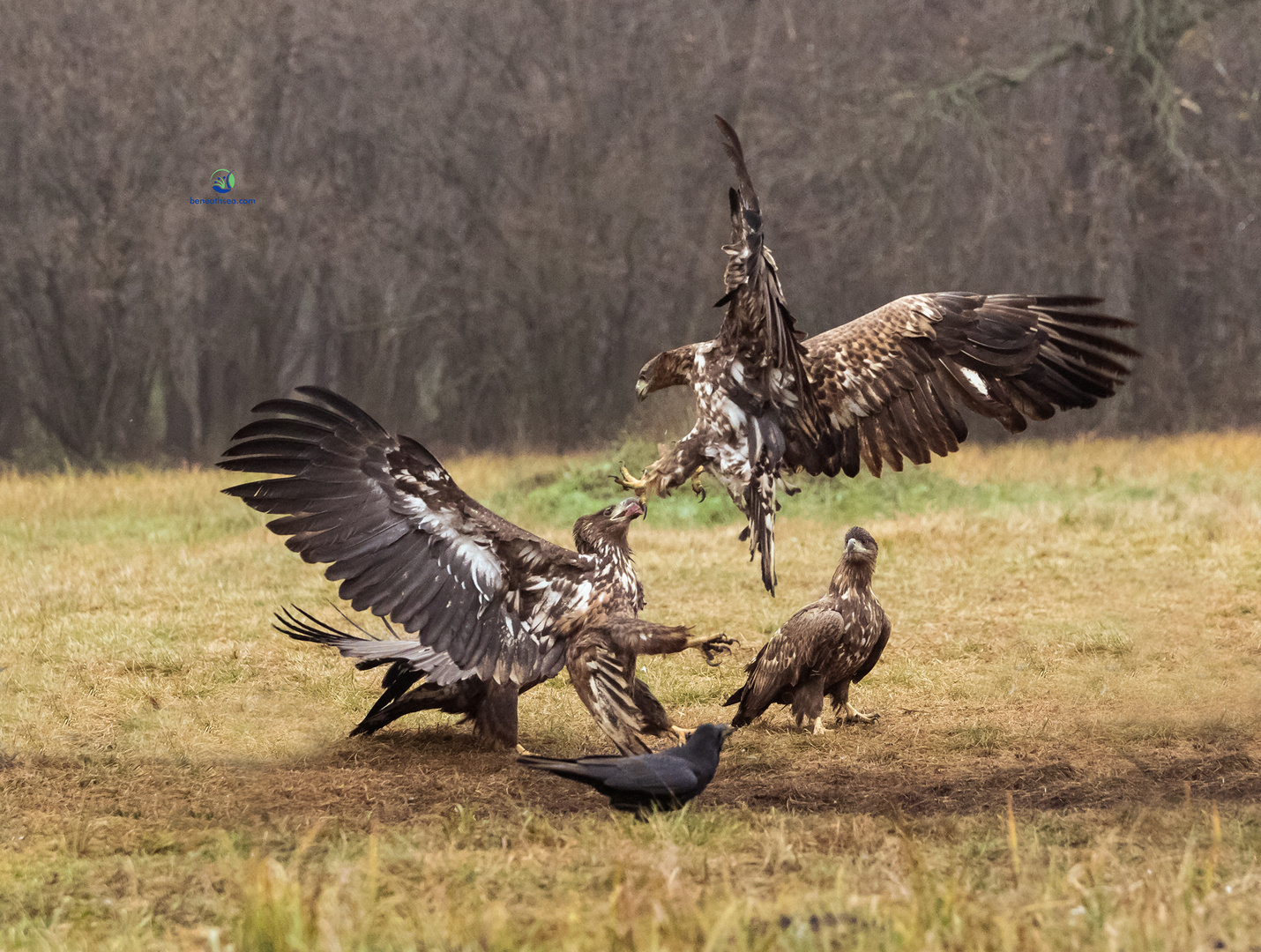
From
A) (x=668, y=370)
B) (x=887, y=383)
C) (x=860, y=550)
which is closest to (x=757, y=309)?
(x=668, y=370)

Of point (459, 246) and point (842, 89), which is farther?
point (459, 246)

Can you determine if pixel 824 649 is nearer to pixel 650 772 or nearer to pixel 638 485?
pixel 638 485

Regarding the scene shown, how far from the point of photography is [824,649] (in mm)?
5555

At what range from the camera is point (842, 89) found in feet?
58.7

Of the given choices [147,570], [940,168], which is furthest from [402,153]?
[147,570]

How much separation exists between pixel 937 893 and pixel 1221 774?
6.80 feet

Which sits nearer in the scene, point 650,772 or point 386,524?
point 650,772

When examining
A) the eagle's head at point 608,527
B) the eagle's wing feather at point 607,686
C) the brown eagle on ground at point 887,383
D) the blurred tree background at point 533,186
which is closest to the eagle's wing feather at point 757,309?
the brown eagle on ground at point 887,383

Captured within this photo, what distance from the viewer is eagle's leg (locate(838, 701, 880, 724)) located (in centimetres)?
591

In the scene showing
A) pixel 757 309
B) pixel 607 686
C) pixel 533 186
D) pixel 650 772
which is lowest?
pixel 650 772

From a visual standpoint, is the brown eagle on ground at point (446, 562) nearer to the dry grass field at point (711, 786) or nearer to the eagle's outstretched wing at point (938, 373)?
the dry grass field at point (711, 786)

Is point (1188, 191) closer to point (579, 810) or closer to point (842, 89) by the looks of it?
point (842, 89)

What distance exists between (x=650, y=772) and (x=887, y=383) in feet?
8.48

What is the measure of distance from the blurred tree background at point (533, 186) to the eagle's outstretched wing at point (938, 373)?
37.0 ft
